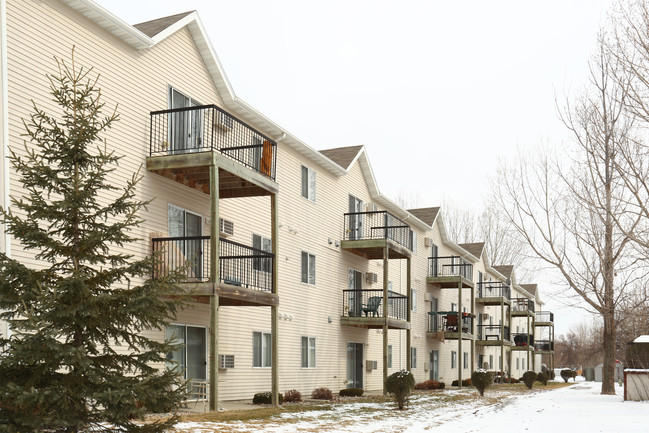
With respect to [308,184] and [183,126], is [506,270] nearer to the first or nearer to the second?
[308,184]

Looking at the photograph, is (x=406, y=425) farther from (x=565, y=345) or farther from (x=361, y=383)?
(x=565, y=345)

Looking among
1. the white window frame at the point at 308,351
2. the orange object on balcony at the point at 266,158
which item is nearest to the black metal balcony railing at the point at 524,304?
the white window frame at the point at 308,351

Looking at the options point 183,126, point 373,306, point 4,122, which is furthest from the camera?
point 373,306

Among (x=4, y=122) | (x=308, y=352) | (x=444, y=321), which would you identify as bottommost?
(x=444, y=321)

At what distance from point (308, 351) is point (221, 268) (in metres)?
8.01

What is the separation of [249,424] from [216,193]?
5.32 metres

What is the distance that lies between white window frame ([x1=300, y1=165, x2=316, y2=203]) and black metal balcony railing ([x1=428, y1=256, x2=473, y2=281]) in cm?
1417

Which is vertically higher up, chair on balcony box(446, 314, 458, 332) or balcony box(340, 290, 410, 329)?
balcony box(340, 290, 410, 329)

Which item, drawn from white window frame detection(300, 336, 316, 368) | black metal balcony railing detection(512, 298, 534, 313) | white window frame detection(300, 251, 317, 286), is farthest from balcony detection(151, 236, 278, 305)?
black metal balcony railing detection(512, 298, 534, 313)

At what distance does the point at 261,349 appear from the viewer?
22.2 meters

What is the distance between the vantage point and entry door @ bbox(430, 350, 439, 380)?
4153 centimetres

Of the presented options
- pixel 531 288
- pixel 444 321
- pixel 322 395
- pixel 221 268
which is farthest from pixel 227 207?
pixel 531 288

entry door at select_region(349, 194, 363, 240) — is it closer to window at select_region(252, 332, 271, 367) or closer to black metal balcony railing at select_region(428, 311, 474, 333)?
window at select_region(252, 332, 271, 367)

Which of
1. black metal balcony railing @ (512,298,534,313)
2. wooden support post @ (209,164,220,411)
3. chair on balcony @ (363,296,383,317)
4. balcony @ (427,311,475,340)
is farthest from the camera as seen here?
black metal balcony railing @ (512,298,534,313)
